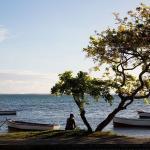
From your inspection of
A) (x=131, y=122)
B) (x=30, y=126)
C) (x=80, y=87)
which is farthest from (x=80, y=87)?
(x=131, y=122)

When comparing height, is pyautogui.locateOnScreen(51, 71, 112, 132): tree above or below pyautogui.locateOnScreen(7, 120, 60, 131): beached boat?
above

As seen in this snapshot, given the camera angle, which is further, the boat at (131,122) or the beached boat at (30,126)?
the boat at (131,122)

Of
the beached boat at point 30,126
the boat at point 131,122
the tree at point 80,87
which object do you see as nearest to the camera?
the tree at point 80,87

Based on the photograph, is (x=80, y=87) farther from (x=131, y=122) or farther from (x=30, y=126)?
(x=131, y=122)

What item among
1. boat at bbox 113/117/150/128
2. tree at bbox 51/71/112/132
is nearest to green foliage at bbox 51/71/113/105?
tree at bbox 51/71/112/132

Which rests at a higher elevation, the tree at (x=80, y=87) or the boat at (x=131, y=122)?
the tree at (x=80, y=87)

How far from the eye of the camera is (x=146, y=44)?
28.2 meters

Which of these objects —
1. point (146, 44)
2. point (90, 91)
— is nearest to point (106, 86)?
point (90, 91)

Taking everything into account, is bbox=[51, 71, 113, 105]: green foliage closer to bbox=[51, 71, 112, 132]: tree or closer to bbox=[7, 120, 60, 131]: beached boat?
bbox=[51, 71, 112, 132]: tree

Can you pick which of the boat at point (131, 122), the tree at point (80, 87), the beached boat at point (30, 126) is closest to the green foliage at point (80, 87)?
the tree at point (80, 87)

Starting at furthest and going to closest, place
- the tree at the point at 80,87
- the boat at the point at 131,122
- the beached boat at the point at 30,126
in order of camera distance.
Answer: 1. the boat at the point at 131,122
2. the beached boat at the point at 30,126
3. the tree at the point at 80,87

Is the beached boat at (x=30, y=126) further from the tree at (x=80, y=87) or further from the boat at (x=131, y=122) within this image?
the tree at (x=80, y=87)

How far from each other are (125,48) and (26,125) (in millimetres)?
32786

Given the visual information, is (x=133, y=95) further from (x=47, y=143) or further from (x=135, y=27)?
(x=47, y=143)
